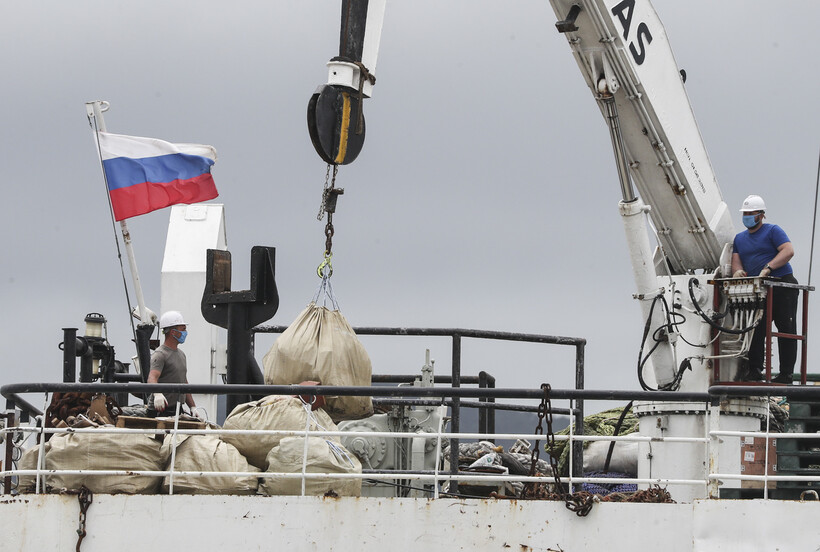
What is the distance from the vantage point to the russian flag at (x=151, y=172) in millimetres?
13648

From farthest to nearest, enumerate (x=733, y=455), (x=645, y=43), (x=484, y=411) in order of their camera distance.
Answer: (x=645, y=43), (x=484, y=411), (x=733, y=455)

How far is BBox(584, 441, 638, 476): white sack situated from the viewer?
13.5m

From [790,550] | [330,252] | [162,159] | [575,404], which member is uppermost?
[162,159]

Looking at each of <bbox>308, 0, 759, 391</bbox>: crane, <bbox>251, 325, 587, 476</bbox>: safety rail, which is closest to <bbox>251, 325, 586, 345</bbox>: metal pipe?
<bbox>251, 325, 587, 476</bbox>: safety rail

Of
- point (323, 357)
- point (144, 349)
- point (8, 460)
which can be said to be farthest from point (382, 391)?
point (144, 349)

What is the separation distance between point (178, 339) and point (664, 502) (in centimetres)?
454

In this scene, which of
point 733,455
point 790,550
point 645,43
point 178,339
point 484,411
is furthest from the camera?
point 645,43

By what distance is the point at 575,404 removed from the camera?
1139 centimetres

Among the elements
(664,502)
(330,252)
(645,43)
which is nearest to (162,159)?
(330,252)

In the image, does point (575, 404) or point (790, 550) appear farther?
point (575, 404)

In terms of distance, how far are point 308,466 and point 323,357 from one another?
1.29 metres

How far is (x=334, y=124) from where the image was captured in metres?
10.5

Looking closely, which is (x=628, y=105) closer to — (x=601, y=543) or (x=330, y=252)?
(x=330, y=252)

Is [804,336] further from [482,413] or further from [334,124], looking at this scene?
[334,124]
